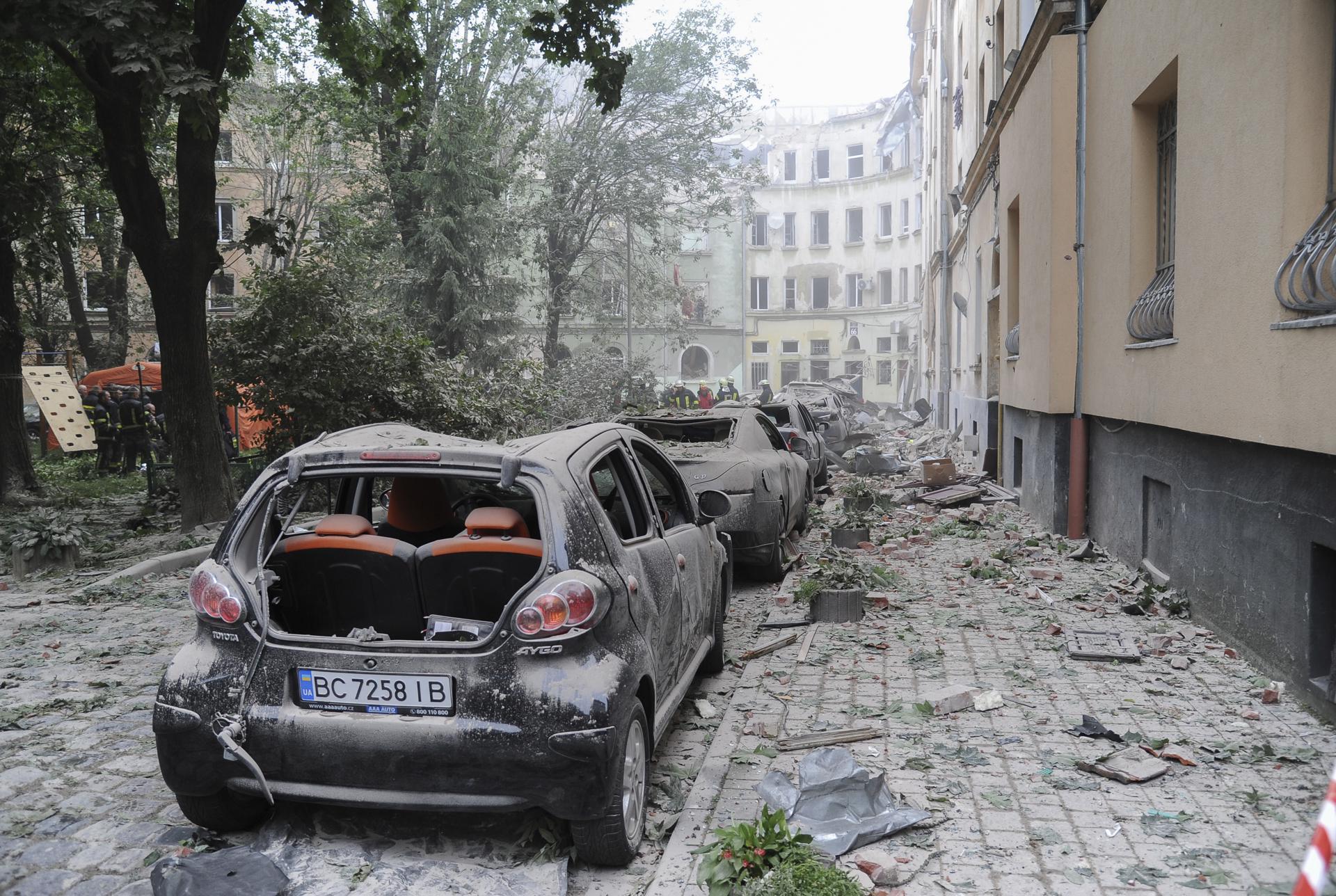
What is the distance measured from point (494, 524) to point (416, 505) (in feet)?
2.75

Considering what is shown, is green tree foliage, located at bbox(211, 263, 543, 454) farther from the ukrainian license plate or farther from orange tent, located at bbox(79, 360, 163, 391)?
orange tent, located at bbox(79, 360, 163, 391)

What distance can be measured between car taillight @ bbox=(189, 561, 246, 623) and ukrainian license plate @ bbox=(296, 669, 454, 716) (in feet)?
1.24

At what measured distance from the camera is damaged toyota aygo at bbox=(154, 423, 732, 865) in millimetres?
3766

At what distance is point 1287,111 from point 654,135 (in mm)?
32123

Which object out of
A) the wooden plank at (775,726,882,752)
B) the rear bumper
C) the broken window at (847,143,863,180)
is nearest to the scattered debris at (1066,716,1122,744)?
the wooden plank at (775,726,882,752)

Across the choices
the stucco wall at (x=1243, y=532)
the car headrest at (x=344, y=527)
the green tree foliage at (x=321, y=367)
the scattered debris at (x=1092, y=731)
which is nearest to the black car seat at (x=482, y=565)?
the car headrest at (x=344, y=527)

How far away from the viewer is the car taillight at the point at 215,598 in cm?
402

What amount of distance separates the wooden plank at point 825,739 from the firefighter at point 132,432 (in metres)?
20.8

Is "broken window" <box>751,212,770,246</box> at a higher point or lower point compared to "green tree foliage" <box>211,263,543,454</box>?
higher

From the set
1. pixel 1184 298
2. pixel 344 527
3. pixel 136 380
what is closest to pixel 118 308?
pixel 136 380

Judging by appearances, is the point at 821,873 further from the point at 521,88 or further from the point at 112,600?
the point at 521,88

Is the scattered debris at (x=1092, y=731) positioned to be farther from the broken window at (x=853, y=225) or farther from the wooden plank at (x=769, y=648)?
the broken window at (x=853, y=225)

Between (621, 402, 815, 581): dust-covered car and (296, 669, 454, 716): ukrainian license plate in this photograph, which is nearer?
(296, 669, 454, 716): ukrainian license plate

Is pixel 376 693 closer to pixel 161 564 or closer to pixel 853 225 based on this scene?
pixel 161 564
